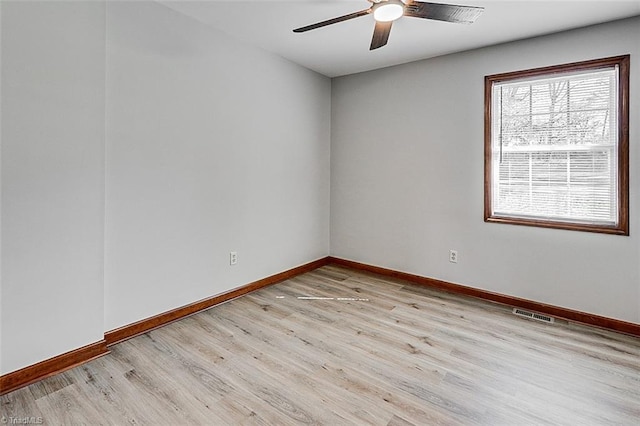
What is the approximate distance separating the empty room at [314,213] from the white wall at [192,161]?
0.02 m

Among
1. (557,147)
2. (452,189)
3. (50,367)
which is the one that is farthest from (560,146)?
(50,367)

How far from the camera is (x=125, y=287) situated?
2.49 meters

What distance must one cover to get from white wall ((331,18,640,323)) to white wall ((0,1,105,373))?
9.30 feet

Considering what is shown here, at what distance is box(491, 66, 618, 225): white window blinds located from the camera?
9.09 feet

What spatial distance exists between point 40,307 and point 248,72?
8.32 feet

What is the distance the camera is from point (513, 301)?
3201 mm

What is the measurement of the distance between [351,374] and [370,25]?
270cm

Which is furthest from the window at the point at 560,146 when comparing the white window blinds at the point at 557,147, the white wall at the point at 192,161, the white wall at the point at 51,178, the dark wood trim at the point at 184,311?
the white wall at the point at 51,178

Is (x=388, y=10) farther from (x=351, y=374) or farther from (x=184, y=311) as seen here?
(x=184, y=311)

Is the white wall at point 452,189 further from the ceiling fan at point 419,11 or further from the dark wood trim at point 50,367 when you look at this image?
the dark wood trim at point 50,367

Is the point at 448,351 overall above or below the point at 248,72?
below

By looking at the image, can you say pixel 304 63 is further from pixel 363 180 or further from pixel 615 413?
pixel 615 413

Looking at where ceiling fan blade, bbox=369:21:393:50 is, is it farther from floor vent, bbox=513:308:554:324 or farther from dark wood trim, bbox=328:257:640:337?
floor vent, bbox=513:308:554:324

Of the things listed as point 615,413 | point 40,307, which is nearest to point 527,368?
point 615,413
